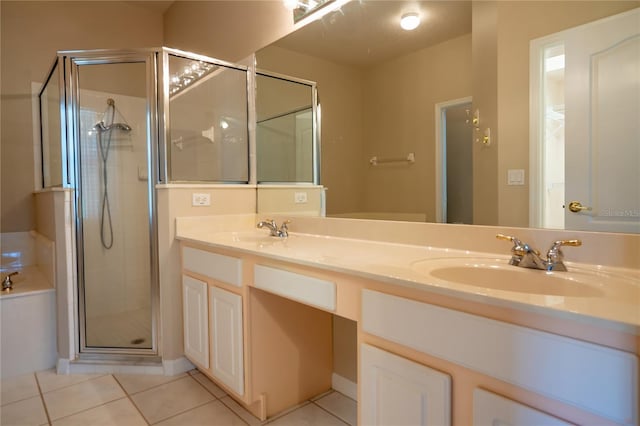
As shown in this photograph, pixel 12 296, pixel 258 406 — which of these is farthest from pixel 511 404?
pixel 12 296

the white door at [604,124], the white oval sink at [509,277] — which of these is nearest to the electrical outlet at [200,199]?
the white oval sink at [509,277]

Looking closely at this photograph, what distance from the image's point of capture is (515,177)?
131 cm

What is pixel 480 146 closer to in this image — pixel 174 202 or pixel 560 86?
pixel 560 86

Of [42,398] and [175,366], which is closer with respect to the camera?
[42,398]

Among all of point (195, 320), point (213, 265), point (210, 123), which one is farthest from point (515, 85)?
point (210, 123)

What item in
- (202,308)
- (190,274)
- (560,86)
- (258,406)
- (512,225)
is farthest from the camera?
(190,274)

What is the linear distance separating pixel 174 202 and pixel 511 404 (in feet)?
6.40

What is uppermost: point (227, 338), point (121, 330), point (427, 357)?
point (427, 357)

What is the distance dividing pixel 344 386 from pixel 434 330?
125 centimetres

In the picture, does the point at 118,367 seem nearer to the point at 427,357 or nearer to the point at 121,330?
the point at 121,330

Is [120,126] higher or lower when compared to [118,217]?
higher

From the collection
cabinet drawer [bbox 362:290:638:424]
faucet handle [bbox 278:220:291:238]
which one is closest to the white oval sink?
cabinet drawer [bbox 362:290:638:424]

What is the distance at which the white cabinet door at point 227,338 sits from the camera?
5.56ft

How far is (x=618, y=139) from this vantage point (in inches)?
42.6
